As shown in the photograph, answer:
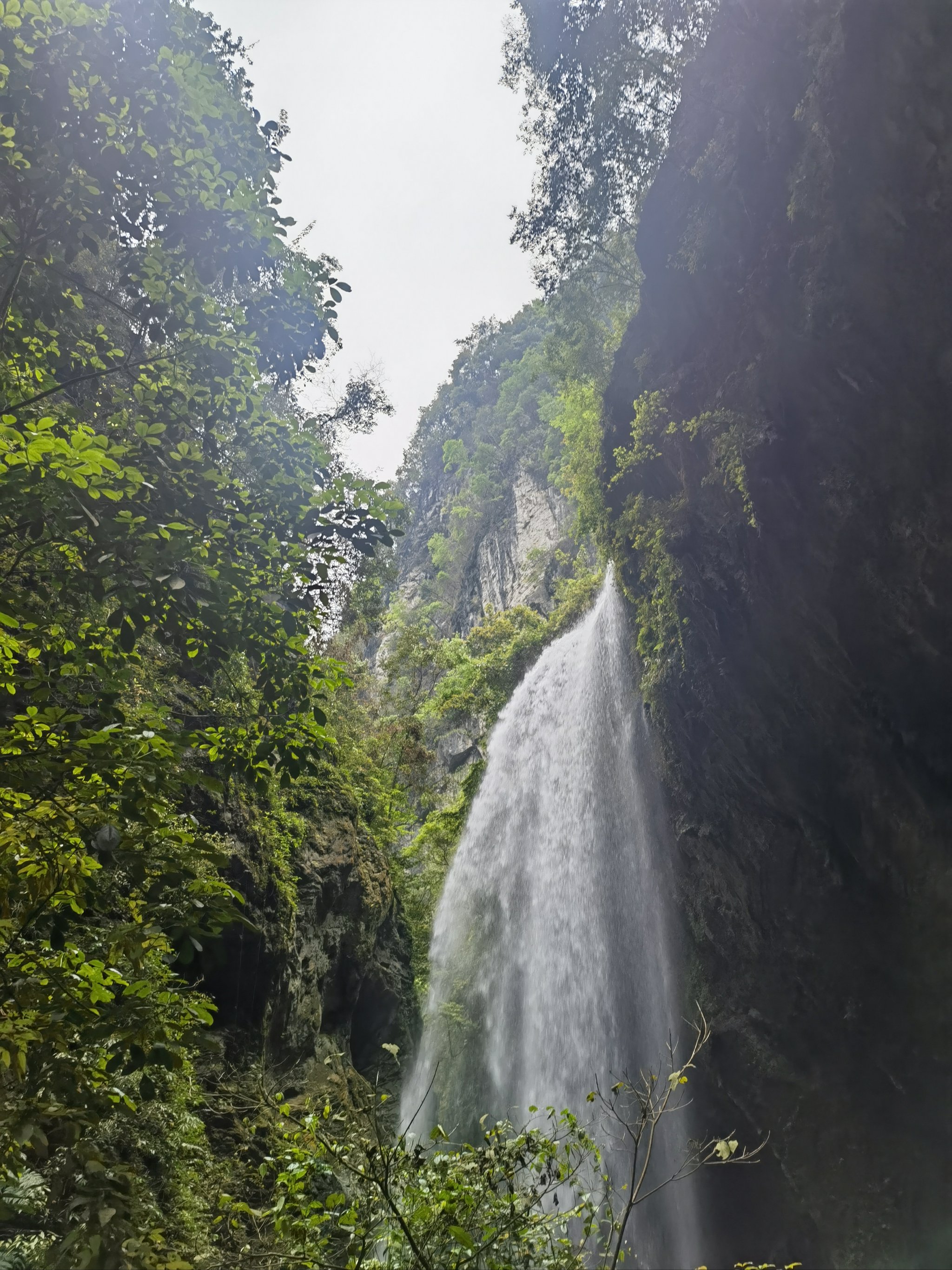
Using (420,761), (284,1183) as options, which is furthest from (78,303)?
(420,761)

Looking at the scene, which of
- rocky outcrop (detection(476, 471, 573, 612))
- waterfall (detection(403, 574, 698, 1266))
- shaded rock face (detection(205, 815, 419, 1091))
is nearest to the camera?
shaded rock face (detection(205, 815, 419, 1091))

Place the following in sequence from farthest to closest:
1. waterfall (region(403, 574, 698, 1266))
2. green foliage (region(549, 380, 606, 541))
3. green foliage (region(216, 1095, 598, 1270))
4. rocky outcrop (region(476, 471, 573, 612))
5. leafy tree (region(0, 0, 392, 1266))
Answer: rocky outcrop (region(476, 471, 573, 612)) → green foliage (region(549, 380, 606, 541)) → waterfall (region(403, 574, 698, 1266)) → green foliage (region(216, 1095, 598, 1270)) → leafy tree (region(0, 0, 392, 1266))

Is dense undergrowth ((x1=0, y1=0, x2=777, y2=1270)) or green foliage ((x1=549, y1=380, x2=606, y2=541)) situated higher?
green foliage ((x1=549, y1=380, x2=606, y2=541))

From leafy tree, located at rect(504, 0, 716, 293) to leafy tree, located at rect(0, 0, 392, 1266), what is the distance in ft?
33.7

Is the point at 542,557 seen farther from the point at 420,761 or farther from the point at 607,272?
the point at 607,272

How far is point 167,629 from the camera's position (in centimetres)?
262

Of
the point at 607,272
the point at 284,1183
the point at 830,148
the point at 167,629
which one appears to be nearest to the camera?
the point at 167,629

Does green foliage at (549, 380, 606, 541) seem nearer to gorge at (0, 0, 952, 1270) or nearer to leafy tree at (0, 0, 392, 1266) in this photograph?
gorge at (0, 0, 952, 1270)

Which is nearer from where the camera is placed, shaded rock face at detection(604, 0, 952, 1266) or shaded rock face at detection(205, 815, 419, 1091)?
shaded rock face at detection(604, 0, 952, 1266)

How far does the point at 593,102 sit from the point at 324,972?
14.2 meters

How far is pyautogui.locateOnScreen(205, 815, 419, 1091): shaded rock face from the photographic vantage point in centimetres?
708

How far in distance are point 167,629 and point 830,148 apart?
310 inches

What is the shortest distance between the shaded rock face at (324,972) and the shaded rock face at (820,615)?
4739 mm

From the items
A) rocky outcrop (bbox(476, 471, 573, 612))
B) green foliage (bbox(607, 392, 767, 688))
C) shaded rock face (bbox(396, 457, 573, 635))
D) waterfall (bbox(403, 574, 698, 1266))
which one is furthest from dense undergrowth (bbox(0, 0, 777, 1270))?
rocky outcrop (bbox(476, 471, 573, 612))
